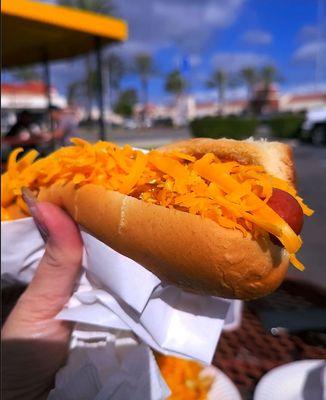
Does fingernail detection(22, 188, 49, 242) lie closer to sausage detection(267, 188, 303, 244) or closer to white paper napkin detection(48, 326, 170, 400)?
white paper napkin detection(48, 326, 170, 400)

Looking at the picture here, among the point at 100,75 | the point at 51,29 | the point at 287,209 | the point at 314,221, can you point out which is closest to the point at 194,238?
the point at 287,209

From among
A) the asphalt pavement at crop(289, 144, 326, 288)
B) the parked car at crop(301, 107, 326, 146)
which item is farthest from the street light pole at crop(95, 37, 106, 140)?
the parked car at crop(301, 107, 326, 146)

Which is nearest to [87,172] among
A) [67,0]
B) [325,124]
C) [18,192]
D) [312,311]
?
[18,192]

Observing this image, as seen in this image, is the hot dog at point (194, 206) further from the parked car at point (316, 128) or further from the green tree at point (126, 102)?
the green tree at point (126, 102)

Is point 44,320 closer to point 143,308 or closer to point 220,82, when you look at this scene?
point 143,308

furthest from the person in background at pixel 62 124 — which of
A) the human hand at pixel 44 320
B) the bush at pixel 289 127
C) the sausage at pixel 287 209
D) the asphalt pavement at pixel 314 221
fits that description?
the bush at pixel 289 127

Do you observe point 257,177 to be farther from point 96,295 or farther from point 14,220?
point 14,220
